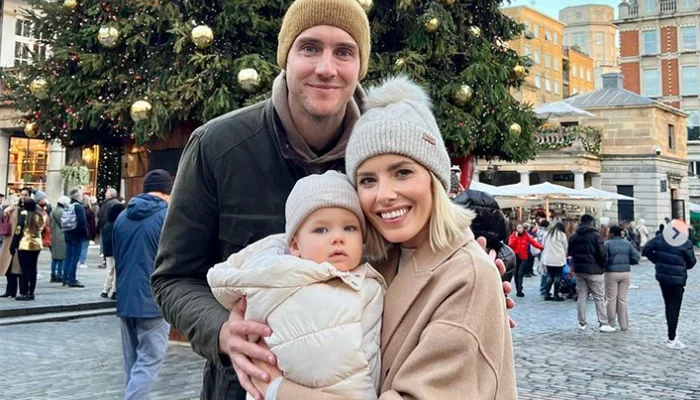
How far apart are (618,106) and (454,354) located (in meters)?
36.2

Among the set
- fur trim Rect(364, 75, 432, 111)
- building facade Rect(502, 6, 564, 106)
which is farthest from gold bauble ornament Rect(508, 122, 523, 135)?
building facade Rect(502, 6, 564, 106)

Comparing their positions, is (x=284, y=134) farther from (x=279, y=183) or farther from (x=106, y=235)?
(x=106, y=235)

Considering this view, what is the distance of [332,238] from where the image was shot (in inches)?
74.2

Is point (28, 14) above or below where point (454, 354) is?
above

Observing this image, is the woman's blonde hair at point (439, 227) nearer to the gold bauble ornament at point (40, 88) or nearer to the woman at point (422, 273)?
the woman at point (422, 273)

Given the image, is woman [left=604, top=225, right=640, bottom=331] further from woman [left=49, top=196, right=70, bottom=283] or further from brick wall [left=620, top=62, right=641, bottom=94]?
brick wall [left=620, top=62, right=641, bottom=94]

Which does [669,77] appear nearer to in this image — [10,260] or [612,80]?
[612,80]

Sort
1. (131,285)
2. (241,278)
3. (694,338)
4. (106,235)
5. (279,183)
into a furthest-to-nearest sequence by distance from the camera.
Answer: (106,235)
(694,338)
(131,285)
(279,183)
(241,278)

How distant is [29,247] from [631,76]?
51.9m

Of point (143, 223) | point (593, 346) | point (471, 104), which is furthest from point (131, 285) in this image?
point (593, 346)

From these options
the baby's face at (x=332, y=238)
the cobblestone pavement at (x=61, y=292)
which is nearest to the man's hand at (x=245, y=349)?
the baby's face at (x=332, y=238)

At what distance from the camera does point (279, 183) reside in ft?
7.32

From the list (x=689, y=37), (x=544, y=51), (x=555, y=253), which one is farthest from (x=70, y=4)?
(x=544, y=51)

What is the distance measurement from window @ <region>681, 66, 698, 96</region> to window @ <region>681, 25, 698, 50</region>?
1713 millimetres
